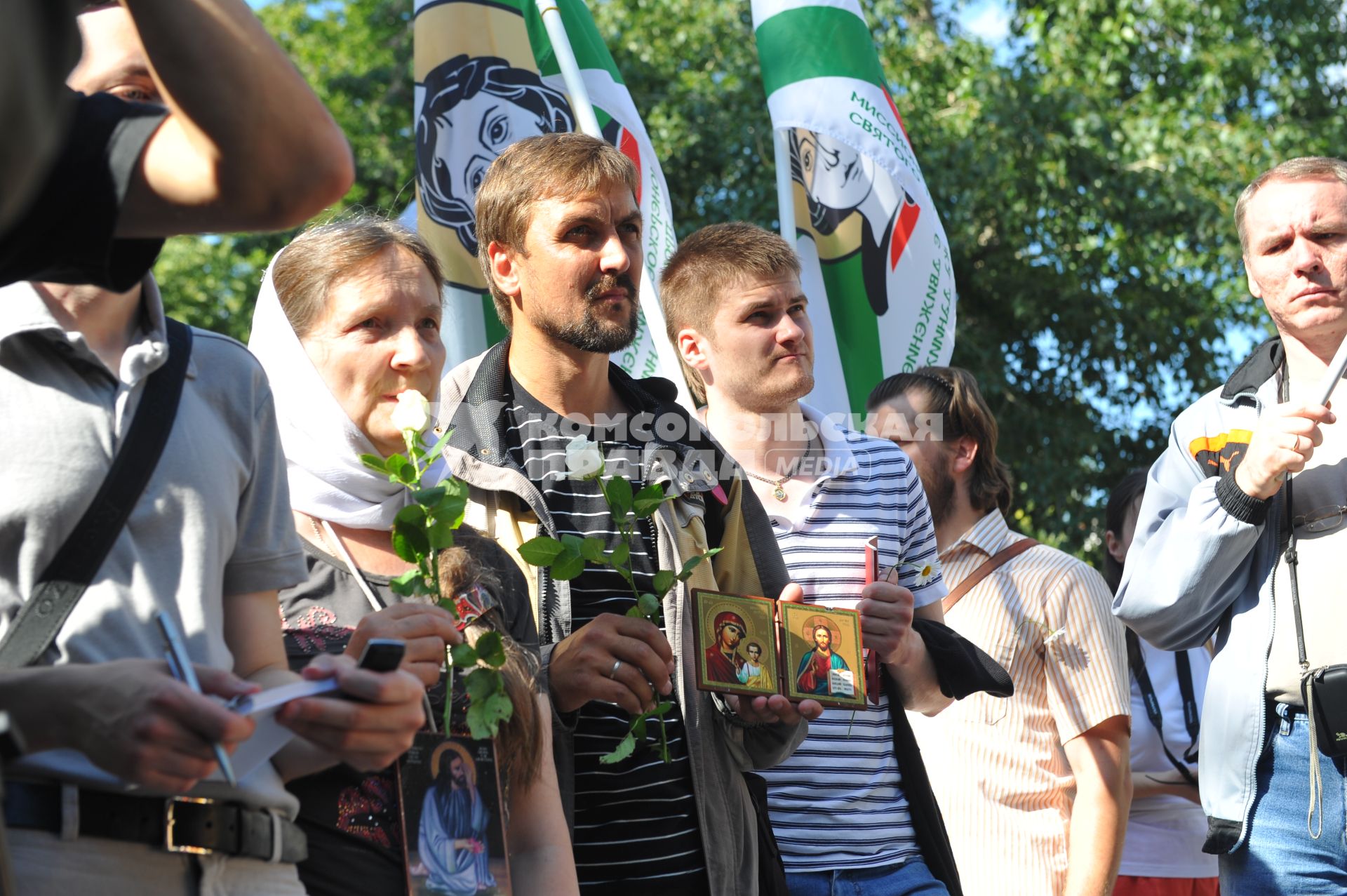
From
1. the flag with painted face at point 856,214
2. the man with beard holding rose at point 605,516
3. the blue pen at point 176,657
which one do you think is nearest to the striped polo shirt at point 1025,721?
the man with beard holding rose at point 605,516

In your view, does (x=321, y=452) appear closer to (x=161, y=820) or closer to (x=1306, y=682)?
(x=161, y=820)

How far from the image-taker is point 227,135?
5.19 feet

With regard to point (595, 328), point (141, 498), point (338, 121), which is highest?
point (338, 121)

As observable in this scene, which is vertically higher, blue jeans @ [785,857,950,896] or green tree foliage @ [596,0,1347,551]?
green tree foliage @ [596,0,1347,551]

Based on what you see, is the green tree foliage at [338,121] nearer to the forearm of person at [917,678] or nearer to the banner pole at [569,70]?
the banner pole at [569,70]

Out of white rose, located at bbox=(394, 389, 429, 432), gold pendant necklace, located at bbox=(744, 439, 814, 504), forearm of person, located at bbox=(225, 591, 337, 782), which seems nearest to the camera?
forearm of person, located at bbox=(225, 591, 337, 782)

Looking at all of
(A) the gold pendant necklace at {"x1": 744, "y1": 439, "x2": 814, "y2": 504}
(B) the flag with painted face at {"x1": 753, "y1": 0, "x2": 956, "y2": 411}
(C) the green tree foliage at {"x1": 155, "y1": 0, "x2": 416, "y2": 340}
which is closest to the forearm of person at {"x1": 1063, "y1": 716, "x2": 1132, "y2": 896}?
(A) the gold pendant necklace at {"x1": 744, "y1": 439, "x2": 814, "y2": 504}

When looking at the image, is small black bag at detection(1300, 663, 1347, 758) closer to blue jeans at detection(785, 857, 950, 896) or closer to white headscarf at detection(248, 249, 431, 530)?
blue jeans at detection(785, 857, 950, 896)

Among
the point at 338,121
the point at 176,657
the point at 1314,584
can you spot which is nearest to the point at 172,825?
the point at 176,657

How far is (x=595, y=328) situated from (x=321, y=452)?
3.24 feet

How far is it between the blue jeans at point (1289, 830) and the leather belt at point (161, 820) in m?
2.51

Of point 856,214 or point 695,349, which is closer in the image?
point 695,349

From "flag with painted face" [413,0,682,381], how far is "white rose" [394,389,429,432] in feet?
9.37

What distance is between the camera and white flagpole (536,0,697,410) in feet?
17.0
